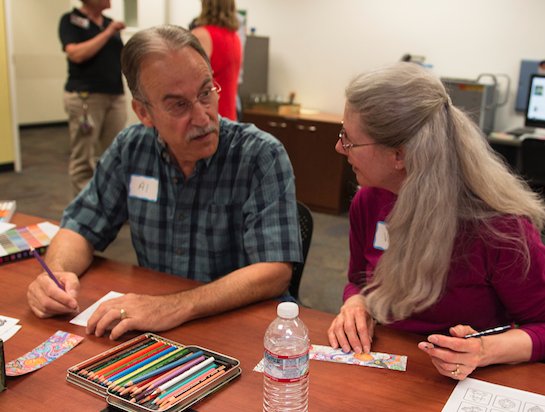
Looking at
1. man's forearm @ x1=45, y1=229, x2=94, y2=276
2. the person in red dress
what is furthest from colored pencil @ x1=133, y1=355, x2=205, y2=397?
the person in red dress

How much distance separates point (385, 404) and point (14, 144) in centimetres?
631

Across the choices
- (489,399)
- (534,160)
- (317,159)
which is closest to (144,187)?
(489,399)

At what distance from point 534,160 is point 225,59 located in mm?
2248

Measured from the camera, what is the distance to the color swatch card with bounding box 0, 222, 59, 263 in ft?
6.15

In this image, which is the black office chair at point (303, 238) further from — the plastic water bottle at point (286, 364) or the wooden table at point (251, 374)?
the plastic water bottle at point (286, 364)

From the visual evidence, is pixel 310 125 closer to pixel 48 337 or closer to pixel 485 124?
pixel 485 124

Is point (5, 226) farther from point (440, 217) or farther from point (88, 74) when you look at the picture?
point (88, 74)

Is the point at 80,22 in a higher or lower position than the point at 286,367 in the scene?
higher

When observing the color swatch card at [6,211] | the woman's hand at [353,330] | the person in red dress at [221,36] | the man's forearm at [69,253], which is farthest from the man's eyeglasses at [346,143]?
the person in red dress at [221,36]

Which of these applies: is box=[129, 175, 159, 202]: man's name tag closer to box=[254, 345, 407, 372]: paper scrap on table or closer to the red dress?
box=[254, 345, 407, 372]: paper scrap on table

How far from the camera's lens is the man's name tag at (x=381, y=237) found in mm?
1650

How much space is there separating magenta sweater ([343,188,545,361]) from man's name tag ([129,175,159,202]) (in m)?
0.78

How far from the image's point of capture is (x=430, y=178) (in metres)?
1.36

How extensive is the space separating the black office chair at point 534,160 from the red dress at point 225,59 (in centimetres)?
207
